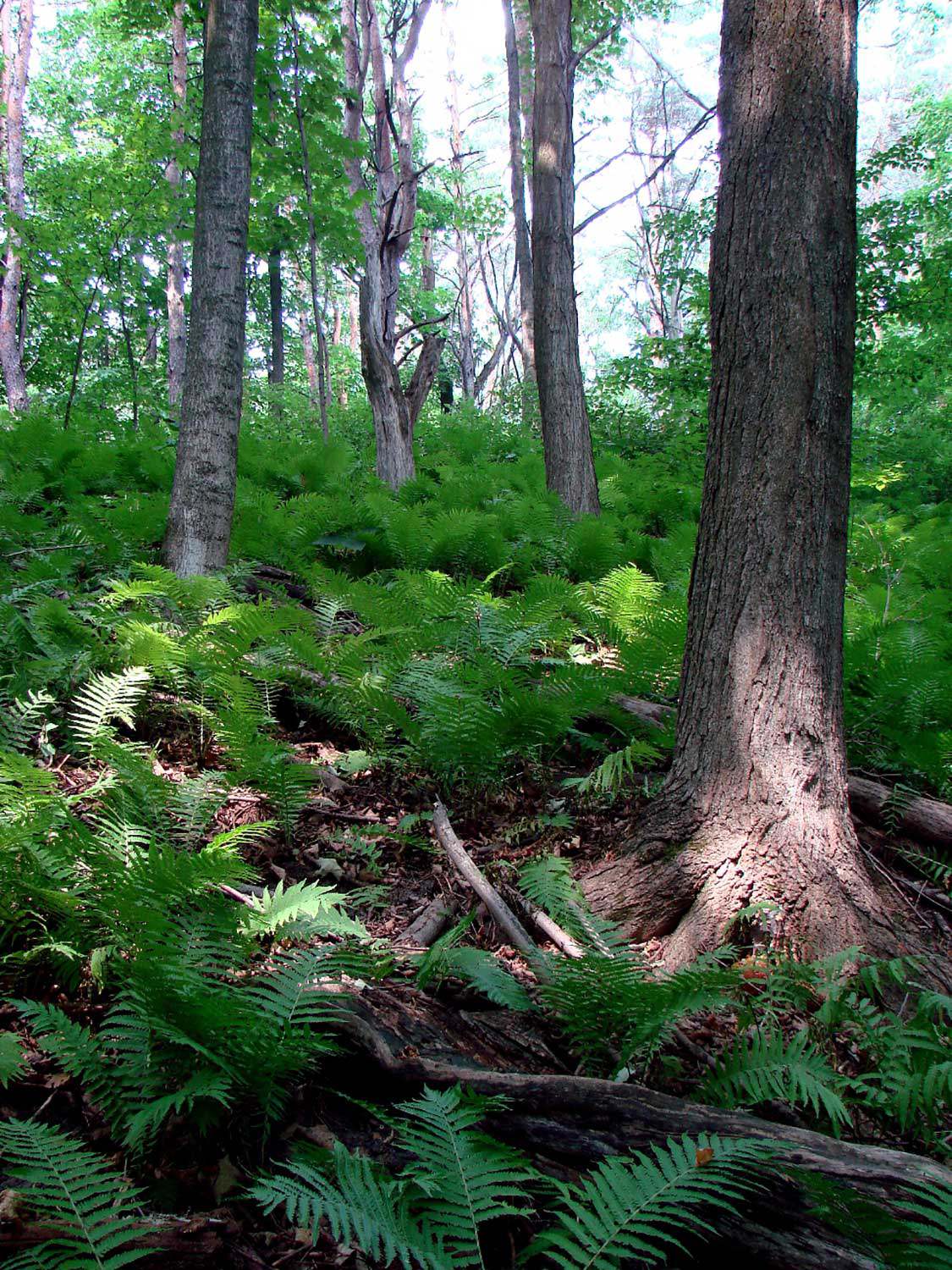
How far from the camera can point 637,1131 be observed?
155 centimetres

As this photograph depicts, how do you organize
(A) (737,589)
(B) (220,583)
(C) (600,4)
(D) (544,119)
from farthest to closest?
1. (C) (600,4)
2. (D) (544,119)
3. (B) (220,583)
4. (A) (737,589)

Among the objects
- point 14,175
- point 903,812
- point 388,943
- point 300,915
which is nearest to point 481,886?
point 388,943

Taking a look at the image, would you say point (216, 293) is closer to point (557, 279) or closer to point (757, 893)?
point (557, 279)

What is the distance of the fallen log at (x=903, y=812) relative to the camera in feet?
9.29

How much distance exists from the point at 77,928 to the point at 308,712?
175 cm

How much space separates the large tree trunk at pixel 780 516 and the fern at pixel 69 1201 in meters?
1.56

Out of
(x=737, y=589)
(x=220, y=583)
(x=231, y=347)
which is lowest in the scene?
(x=737, y=589)

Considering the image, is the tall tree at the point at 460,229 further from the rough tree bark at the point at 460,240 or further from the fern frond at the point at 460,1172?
the fern frond at the point at 460,1172

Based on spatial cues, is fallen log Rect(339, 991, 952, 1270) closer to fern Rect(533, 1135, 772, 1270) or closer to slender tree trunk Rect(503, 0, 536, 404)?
fern Rect(533, 1135, 772, 1270)

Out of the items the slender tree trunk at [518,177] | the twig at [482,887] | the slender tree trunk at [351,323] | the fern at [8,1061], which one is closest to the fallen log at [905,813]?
the twig at [482,887]

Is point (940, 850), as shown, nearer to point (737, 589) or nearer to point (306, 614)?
point (737, 589)

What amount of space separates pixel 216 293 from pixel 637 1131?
4.15 m

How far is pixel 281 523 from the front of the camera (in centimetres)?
556

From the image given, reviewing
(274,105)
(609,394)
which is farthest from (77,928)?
(609,394)
